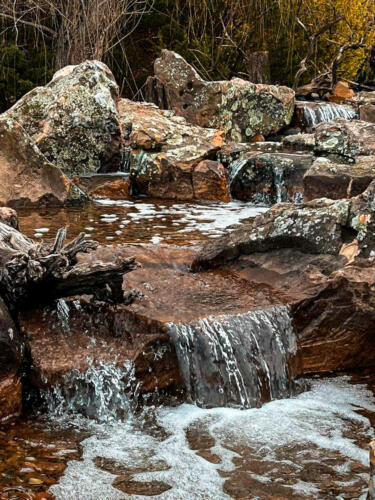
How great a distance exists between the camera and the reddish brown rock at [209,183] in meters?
10.7

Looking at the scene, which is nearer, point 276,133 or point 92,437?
point 92,437

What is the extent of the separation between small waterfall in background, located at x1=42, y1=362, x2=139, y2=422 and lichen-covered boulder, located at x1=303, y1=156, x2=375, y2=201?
5.14 metres

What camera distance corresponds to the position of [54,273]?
15.8 ft

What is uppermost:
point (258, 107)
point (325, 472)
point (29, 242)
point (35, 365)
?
point (258, 107)

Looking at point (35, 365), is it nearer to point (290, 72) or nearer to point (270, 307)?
point (270, 307)

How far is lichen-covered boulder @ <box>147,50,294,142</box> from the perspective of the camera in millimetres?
14797

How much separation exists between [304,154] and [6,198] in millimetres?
4774

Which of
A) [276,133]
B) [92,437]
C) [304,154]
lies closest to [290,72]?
[276,133]

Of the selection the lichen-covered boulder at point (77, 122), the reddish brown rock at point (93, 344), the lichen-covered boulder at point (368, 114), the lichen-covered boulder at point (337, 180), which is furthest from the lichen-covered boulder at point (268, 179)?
the reddish brown rock at point (93, 344)

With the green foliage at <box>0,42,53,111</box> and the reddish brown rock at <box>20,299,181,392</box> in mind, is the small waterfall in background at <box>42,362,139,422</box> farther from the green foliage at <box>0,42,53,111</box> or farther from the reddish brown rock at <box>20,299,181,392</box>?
the green foliage at <box>0,42,53,111</box>

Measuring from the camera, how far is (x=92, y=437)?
14.0 feet

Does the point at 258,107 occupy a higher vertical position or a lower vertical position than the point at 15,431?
higher

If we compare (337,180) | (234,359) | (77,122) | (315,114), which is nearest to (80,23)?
(77,122)

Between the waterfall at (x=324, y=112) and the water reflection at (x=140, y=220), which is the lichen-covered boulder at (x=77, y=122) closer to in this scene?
the water reflection at (x=140, y=220)
